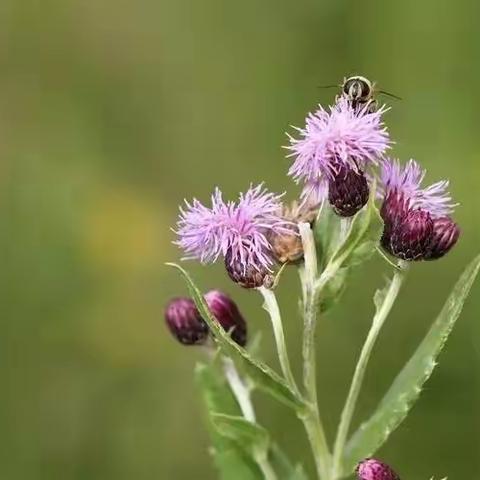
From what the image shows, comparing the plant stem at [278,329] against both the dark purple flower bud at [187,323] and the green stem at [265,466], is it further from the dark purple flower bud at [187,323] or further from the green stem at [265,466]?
the dark purple flower bud at [187,323]

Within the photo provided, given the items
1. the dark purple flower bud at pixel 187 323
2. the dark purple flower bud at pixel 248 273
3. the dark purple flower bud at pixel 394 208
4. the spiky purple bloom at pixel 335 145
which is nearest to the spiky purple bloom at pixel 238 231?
the dark purple flower bud at pixel 248 273

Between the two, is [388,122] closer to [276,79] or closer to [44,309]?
[276,79]

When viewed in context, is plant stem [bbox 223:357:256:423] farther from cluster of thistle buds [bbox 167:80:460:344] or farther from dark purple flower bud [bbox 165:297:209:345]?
cluster of thistle buds [bbox 167:80:460:344]

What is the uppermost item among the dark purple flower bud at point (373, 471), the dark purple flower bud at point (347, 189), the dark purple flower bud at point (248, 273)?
the dark purple flower bud at point (347, 189)

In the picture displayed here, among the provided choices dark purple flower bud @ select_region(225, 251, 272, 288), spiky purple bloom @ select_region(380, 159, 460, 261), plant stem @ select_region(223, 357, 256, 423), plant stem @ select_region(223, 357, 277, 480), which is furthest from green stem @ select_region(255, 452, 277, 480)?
spiky purple bloom @ select_region(380, 159, 460, 261)

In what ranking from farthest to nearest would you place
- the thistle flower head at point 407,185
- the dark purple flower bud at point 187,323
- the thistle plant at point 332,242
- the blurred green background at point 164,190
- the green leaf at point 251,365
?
the blurred green background at point 164,190 → the dark purple flower bud at point 187,323 → the thistle flower head at point 407,185 → the thistle plant at point 332,242 → the green leaf at point 251,365

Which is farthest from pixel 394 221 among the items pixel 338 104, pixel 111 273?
pixel 111 273

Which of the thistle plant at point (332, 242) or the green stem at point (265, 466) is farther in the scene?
the green stem at point (265, 466)

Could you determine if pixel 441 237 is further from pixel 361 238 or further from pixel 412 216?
pixel 361 238
